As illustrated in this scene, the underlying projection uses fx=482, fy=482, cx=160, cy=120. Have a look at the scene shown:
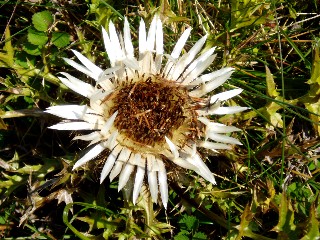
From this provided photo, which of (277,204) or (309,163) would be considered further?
(309,163)

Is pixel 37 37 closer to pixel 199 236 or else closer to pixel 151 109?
pixel 151 109

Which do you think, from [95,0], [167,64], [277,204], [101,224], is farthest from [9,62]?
[277,204]

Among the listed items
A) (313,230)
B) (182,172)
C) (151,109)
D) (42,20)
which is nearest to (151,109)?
(151,109)

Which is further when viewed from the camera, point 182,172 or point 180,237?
point 180,237

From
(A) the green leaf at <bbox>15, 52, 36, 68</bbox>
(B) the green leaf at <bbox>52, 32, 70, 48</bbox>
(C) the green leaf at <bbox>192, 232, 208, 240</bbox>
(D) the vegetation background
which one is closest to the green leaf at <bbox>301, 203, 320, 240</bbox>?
(D) the vegetation background

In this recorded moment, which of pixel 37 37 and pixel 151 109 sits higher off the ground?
pixel 37 37

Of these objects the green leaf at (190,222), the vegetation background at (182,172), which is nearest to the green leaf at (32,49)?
the vegetation background at (182,172)

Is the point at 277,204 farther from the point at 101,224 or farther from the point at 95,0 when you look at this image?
the point at 95,0
